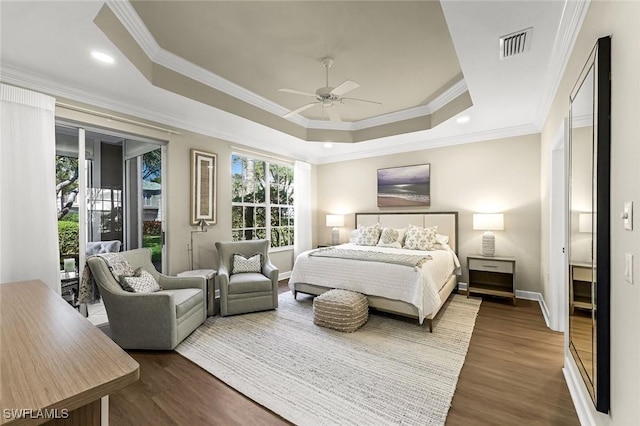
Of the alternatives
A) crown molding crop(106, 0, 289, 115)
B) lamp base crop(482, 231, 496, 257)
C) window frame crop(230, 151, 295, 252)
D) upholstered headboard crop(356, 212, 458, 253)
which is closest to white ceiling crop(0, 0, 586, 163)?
crown molding crop(106, 0, 289, 115)

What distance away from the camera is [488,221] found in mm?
4312

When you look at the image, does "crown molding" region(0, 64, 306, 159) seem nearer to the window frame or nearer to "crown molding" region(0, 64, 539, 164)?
"crown molding" region(0, 64, 539, 164)

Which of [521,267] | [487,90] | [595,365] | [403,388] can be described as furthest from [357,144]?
[595,365]

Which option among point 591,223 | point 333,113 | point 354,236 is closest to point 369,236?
point 354,236

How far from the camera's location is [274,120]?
4477mm

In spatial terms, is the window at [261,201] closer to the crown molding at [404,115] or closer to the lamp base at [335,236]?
→ the lamp base at [335,236]

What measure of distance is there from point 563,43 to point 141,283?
425 centimetres

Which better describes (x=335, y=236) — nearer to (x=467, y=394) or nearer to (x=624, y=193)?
(x=467, y=394)

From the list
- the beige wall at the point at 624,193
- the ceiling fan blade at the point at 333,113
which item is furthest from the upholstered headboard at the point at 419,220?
the beige wall at the point at 624,193

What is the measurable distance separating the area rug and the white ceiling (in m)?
2.67

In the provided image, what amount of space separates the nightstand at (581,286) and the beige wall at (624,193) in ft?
1.06

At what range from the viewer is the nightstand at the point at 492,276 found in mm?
4004

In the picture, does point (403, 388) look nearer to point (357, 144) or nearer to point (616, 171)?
point (616, 171)

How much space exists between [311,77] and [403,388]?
3322mm
